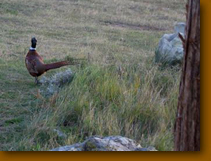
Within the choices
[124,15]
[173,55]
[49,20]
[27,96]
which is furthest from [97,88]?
[124,15]

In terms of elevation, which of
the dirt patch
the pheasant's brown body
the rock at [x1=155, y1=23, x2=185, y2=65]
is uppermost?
the dirt patch

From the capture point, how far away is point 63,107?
17.7 ft

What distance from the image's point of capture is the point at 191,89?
10.5 feet

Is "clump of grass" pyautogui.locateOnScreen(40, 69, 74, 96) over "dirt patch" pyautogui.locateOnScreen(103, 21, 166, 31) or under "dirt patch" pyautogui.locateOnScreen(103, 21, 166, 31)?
under

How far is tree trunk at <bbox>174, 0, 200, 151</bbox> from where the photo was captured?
10.3 feet

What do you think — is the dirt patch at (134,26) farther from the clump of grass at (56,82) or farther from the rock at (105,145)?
the rock at (105,145)

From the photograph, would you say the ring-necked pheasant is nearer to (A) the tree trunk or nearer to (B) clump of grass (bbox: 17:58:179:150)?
(B) clump of grass (bbox: 17:58:179:150)

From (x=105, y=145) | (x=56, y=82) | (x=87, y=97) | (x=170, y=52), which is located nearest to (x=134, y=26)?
(x=170, y=52)

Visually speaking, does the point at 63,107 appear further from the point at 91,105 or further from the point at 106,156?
the point at 106,156

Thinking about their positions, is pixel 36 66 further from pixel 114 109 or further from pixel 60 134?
pixel 60 134

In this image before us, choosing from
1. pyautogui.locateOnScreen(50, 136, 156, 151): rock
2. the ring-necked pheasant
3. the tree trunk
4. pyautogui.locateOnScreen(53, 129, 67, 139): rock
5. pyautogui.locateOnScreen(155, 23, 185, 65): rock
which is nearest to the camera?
the tree trunk

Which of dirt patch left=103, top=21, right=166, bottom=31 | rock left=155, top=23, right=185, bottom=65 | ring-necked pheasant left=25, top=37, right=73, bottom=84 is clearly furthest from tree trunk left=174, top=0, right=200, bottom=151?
dirt patch left=103, top=21, right=166, bottom=31

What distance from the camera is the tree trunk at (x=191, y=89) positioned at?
10.3 ft

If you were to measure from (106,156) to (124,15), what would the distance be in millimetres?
12325
